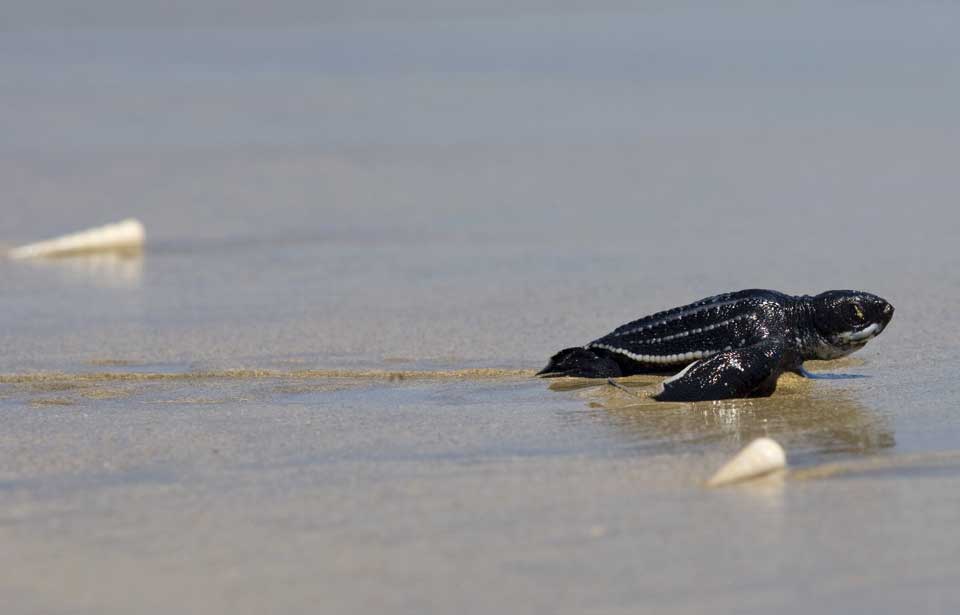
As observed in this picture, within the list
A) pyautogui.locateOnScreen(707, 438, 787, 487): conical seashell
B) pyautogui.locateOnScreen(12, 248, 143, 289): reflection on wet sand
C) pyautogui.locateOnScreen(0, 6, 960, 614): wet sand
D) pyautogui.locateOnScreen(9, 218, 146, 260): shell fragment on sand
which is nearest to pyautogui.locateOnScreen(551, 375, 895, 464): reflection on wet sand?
pyautogui.locateOnScreen(0, 6, 960, 614): wet sand

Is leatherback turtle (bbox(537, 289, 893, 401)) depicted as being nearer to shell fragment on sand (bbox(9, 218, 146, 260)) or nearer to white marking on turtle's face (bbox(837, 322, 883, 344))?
white marking on turtle's face (bbox(837, 322, 883, 344))

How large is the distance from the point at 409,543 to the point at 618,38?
61.6 ft

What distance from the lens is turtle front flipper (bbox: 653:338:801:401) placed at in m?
5.25

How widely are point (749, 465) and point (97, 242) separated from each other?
6714 mm

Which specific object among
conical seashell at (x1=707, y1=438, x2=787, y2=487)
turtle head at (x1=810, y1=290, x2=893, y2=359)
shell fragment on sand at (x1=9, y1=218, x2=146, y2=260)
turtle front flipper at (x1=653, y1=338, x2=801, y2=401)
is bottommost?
conical seashell at (x1=707, y1=438, x2=787, y2=487)

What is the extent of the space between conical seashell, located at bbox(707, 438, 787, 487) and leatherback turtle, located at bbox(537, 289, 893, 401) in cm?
143

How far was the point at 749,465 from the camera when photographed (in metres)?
4.00

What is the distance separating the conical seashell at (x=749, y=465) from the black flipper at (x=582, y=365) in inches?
71.1

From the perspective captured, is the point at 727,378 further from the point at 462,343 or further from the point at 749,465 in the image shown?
the point at 462,343

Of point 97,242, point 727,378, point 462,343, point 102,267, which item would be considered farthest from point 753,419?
point 97,242

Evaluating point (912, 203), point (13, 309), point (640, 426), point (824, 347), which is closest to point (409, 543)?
point (640, 426)

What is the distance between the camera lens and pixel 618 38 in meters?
21.7

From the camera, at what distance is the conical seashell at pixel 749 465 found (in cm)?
399

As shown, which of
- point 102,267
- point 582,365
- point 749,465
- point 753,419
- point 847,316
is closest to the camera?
point 749,465
